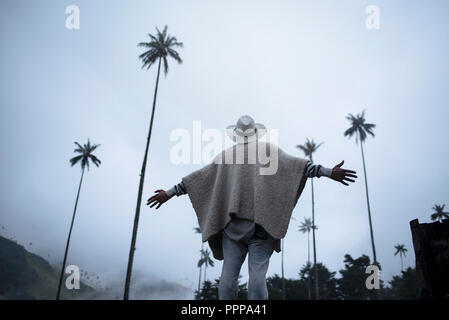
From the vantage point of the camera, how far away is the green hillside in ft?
382

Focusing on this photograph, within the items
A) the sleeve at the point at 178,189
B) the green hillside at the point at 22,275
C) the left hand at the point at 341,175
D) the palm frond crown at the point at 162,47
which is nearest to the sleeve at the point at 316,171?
the left hand at the point at 341,175

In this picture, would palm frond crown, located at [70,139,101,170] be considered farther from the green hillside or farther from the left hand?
the green hillside

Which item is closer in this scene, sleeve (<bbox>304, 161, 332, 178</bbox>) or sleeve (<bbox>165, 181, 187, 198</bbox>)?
sleeve (<bbox>304, 161, 332, 178</bbox>)

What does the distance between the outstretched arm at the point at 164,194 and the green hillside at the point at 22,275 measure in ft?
442

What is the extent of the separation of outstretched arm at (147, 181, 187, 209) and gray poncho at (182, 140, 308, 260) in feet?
0.24

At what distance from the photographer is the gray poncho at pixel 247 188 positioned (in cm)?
310

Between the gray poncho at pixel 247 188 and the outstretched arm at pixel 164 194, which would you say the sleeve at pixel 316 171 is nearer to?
the gray poncho at pixel 247 188

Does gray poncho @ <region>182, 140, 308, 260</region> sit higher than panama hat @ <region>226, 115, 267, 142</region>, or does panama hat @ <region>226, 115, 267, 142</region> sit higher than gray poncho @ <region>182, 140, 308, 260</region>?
panama hat @ <region>226, 115, 267, 142</region>

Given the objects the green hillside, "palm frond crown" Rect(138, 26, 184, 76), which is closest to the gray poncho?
"palm frond crown" Rect(138, 26, 184, 76)

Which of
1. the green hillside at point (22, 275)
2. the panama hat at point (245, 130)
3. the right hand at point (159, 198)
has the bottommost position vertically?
the right hand at point (159, 198)

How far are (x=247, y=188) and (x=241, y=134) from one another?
2.21 ft

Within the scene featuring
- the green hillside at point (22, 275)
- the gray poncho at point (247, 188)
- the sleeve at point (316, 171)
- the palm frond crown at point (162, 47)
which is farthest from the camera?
the green hillside at point (22, 275)
